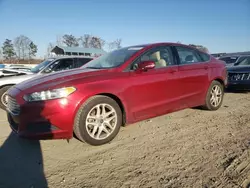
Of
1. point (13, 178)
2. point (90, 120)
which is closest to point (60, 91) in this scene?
point (90, 120)

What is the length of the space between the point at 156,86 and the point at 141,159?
1.44 m

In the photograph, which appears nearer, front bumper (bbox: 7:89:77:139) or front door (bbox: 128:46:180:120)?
front bumper (bbox: 7:89:77:139)

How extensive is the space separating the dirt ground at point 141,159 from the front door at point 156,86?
0.40 m

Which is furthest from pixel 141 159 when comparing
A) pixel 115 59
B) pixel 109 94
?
pixel 115 59

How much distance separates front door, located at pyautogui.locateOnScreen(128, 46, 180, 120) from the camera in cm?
350

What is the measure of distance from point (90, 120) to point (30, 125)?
0.80 meters

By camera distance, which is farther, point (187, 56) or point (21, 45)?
point (21, 45)

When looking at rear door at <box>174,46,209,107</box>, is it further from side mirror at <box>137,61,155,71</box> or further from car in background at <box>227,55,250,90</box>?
car in background at <box>227,55,250,90</box>

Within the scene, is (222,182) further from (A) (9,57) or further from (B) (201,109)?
(A) (9,57)

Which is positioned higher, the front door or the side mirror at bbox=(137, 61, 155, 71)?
the side mirror at bbox=(137, 61, 155, 71)

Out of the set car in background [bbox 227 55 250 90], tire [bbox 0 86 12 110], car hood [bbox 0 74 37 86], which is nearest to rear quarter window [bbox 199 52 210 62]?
car in background [bbox 227 55 250 90]

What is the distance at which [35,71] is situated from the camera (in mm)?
6344

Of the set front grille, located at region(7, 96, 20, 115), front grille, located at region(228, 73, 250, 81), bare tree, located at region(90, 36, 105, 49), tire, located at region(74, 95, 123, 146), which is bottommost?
tire, located at region(74, 95, 123, 146)

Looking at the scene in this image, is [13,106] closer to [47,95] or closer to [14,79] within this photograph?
[47,95]
